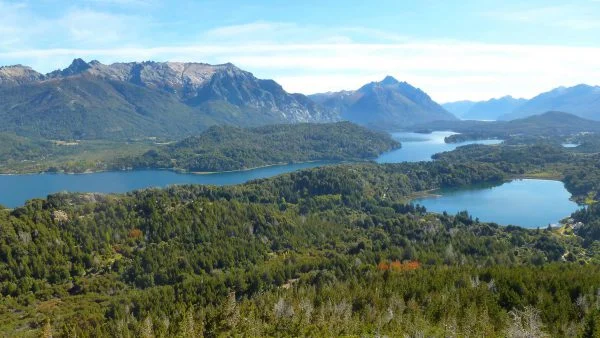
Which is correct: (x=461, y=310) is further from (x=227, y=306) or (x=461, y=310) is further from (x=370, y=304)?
(x=227, y=306)

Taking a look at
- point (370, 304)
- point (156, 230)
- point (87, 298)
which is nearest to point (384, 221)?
point (156, 230)

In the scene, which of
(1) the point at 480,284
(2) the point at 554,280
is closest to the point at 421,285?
(1) the point at 480,284

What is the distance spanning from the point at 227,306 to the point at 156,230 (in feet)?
215

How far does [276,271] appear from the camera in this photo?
107 m

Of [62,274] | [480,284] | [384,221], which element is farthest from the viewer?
[384,221]

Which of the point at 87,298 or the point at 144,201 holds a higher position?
A: the point at 144,201

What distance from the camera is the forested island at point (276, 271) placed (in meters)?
73.1

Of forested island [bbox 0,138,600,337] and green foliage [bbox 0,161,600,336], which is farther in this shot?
green foliage [bbox 0,161,600,336]

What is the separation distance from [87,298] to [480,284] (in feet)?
252

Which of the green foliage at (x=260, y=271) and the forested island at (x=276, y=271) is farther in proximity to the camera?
the green foliage at (x=260, y=271)

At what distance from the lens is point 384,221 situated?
536ft

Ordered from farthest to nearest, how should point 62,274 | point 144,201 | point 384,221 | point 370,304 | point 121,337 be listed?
point 384,221, point 144,201, point 62,274, point 370,304, point 121,337

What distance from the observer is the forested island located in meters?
73.1

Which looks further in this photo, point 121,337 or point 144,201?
point 144,201
